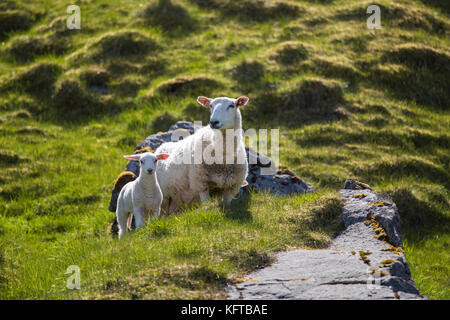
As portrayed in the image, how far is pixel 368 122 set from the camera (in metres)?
12.8

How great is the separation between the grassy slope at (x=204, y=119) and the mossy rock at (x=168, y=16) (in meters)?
0.07

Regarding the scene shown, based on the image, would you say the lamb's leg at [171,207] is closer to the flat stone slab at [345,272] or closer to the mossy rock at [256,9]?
the flat stone slab at [345,272]

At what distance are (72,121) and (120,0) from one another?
7112mm

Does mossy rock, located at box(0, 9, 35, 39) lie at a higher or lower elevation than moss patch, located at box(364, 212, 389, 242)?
higher

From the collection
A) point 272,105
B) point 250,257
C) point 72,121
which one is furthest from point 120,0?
point 250,257

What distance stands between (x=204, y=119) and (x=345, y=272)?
27.5 ft

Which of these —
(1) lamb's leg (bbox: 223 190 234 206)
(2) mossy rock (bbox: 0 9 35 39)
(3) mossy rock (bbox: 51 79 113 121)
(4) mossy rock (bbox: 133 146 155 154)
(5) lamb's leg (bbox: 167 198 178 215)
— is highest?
(2) mossy rock (bbox: 0 9 35 39)

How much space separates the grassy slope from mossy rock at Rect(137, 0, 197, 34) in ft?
0.24

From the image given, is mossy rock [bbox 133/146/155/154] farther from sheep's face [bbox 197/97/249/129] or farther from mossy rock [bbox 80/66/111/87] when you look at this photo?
mossy rock [bbox 80/66/111/87]

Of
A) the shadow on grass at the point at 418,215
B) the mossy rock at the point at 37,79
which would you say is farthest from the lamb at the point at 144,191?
the mossy rock at the point at 37,79

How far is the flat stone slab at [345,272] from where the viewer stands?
449 cm

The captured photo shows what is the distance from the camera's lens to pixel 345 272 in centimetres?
487

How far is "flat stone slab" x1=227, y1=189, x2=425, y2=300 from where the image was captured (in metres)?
4.49

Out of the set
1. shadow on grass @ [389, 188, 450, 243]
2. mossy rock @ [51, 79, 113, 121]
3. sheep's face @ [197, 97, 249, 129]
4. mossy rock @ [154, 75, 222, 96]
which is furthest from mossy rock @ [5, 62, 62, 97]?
shadow on grass @ [389, 188, 450, 243]
